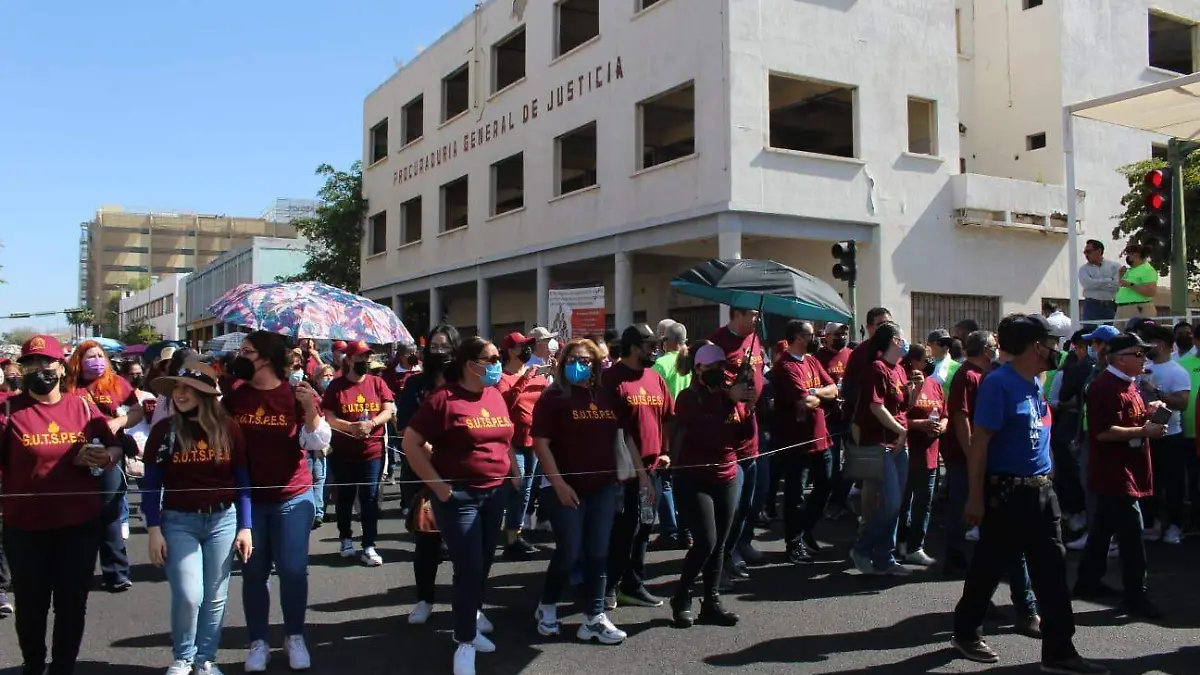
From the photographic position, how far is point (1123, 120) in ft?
44.4

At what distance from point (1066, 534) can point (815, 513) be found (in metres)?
2.64

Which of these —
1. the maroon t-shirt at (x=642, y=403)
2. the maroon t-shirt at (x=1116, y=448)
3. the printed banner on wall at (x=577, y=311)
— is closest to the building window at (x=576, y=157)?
the printed banner on wall at (x=577, y=311)

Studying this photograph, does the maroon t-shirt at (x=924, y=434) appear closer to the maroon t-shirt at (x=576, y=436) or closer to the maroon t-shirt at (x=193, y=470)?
the maroon t-shirt at (x=576, y=436)

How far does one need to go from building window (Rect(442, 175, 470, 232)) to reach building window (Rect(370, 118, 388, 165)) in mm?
4910

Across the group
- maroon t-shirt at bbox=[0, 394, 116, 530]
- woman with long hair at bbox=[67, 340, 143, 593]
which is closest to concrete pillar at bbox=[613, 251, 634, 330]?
woman with long hair at bbox=[67, 340, 143, 593]

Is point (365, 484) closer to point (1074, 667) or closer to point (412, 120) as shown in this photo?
point (1074, 667)

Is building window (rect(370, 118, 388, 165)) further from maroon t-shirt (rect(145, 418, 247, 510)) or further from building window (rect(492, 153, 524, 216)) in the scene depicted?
maroon t-shirt (rect(145, 418, 247, 510))

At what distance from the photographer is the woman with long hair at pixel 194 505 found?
4832mm

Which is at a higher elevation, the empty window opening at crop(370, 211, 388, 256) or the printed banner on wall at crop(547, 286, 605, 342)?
the empty window opening at crop(370, 211, 388, 256)

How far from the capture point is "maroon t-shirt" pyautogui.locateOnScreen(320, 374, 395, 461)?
25.9 ft

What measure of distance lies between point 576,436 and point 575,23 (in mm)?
18152

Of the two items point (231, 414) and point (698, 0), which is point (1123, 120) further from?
point (231, 414)

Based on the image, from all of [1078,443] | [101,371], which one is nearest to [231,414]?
[101,371]

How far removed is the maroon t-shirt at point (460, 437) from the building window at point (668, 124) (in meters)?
13.3
